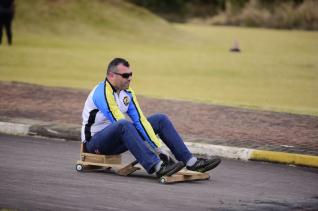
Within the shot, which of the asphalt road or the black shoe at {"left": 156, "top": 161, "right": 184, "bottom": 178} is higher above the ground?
the black shoe at {"left": 156, "top": 161, "right": 184, "bottom": 178}

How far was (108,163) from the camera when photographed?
33.6 ft

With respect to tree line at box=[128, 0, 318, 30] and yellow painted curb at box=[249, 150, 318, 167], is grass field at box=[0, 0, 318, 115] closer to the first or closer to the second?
tree line at box=[128, 0, 318, 30]

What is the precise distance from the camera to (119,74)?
1012 centimetres

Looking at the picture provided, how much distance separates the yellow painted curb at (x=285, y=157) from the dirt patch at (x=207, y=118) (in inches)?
16.4

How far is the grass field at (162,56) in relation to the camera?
20.4m

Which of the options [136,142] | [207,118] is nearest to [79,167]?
[136,142]

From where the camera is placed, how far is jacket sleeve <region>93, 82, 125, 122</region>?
33.0 ft

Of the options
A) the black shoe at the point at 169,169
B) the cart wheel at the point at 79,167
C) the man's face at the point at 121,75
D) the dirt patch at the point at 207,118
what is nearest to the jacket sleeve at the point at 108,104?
the man's face at the point at 121,75

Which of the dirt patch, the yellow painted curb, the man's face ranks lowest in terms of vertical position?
the dirt patch

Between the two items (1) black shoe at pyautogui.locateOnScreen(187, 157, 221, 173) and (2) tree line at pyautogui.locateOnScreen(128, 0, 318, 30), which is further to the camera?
(2) tree line at pyautogui.locateOnScreen(128, 0, 318, 30)

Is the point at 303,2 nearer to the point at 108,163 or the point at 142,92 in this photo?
the point at 142,92

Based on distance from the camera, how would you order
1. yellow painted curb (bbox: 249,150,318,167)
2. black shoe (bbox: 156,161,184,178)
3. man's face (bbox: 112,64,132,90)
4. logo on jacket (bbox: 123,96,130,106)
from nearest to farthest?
black shoe (bbox: 156,161,184,178) → man's face (bbox: 112,64,132,90) → logo on jacket (bbox: 123,96,130,106) → yellow painted curb (bbox: 249,150,318,167)

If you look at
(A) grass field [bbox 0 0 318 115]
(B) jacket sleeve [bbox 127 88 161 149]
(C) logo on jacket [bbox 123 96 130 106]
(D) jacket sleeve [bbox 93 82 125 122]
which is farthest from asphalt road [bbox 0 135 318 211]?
(A) grass field [bbox 0 0 318 115]

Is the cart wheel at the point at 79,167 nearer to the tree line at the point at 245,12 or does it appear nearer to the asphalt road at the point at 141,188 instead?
the asphalt road at the point at 141,188
